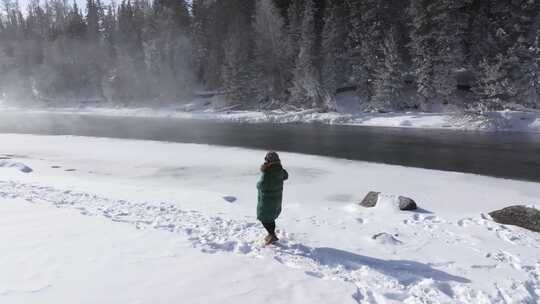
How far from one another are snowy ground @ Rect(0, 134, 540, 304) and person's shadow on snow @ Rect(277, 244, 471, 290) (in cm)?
3

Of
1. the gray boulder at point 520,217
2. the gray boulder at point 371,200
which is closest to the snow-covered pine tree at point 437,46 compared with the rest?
the gray boulder at point 371,200

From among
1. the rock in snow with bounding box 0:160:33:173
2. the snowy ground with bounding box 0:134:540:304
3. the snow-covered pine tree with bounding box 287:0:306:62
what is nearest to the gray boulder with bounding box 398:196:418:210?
the snowy ground with bounding box 0:134:540:304

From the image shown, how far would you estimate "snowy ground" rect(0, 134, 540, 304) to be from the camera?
4.59 meters

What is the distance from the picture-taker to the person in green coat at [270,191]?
20.7ft

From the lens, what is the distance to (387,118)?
37594mm

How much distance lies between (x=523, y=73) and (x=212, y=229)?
1455 inches

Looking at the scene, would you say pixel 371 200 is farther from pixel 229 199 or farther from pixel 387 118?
pixel 387 118

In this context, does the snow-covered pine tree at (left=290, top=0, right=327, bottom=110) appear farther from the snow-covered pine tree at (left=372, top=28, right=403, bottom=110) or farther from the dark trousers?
the dark trousers

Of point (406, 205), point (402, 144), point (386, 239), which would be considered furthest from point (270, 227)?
point (402, 144)

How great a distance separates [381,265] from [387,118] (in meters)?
33.9

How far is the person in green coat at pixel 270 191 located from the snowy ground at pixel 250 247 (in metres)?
0.48

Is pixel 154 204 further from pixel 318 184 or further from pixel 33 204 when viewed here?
pixel 318 184

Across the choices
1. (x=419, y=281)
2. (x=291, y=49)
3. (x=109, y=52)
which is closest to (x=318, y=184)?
(x=419, y=281)

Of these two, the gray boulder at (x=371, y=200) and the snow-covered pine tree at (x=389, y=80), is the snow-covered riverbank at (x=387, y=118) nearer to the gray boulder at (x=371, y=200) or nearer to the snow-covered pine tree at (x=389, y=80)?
the snow-covered pine tree at (x=389, y=80)
